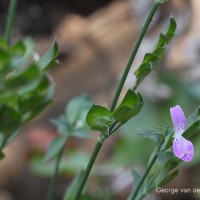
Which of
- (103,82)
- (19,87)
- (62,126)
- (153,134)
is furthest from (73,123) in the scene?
(103,82)

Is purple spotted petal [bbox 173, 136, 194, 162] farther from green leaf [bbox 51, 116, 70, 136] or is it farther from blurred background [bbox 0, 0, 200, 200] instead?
blurred background [bbox 0, 0, 200, 200]

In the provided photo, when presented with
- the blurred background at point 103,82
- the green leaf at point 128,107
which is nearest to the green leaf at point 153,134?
the green leaf at point 128,107

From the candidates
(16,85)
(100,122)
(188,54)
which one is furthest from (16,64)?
(188,54)

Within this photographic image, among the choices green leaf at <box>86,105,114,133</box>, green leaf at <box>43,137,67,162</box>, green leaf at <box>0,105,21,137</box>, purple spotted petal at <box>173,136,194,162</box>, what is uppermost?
green leaf at <box>0,105,21,137</box>

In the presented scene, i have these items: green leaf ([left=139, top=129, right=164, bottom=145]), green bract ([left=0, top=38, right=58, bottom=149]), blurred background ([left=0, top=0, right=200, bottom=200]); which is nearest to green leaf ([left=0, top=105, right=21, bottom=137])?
green bract ([left=0, top=38, right=58, bottom=149])

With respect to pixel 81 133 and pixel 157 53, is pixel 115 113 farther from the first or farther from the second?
pixel 81 133

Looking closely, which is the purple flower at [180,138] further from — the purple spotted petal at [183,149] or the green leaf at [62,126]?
the green leaf at [62,126]
